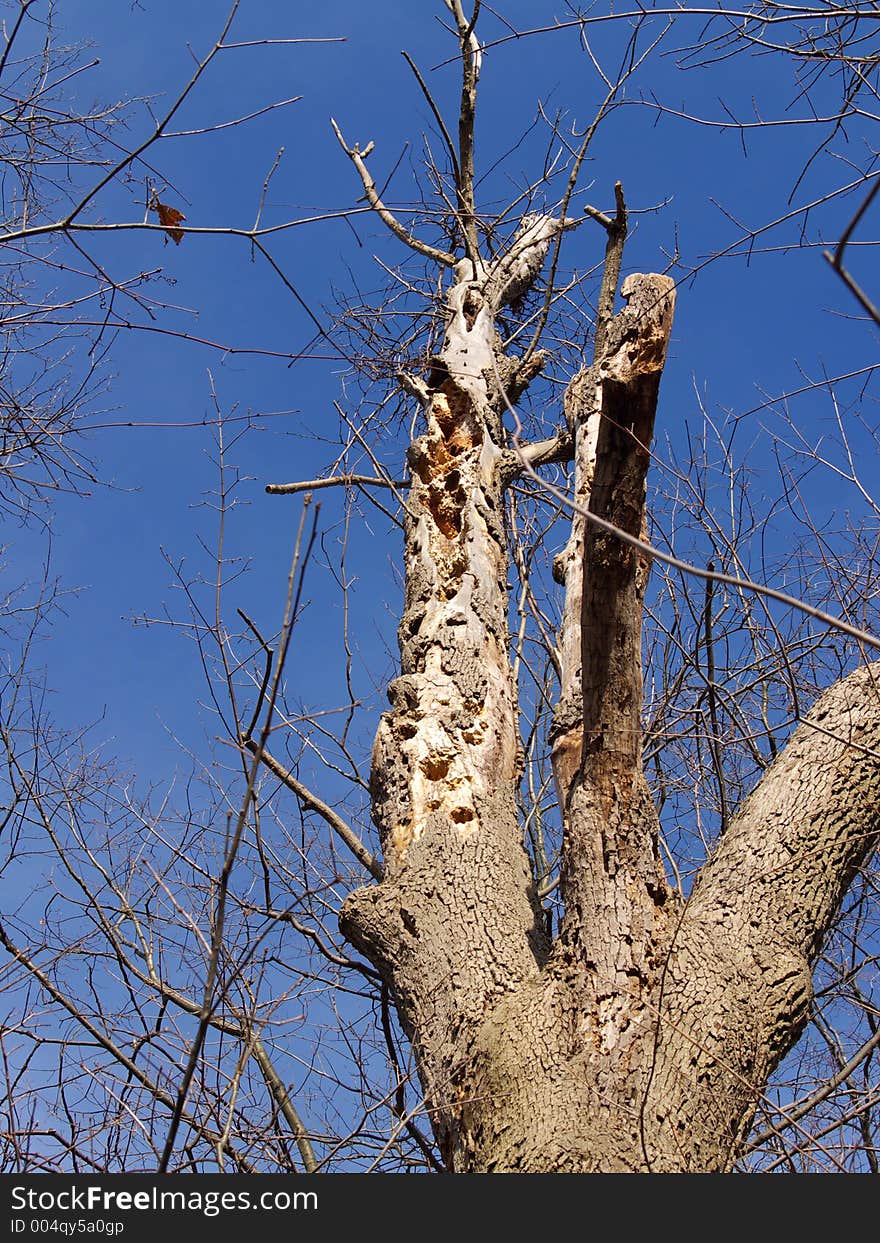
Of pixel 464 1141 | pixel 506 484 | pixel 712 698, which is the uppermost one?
pixel 506 484

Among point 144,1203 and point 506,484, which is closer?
point 144,1203

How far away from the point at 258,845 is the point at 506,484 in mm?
2089

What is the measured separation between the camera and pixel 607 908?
8.85 feet

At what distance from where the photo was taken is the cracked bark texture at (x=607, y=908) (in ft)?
7.81

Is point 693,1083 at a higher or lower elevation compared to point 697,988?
lower

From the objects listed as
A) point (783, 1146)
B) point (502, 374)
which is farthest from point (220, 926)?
point (502, 374)

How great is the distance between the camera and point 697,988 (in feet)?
8.43

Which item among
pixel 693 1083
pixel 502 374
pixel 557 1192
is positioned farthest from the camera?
pixel 502 374

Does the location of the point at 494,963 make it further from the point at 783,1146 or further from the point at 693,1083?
the point at 783,1146

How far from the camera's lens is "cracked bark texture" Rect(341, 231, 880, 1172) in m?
2.38

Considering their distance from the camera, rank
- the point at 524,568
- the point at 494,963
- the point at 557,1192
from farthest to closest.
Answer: the point at 524,568 < the point at 494,963 < the point at 557,1192

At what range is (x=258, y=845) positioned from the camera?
9.75 ft

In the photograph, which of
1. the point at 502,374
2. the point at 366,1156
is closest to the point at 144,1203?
the point at 366,1156

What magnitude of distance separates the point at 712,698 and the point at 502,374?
6.03 feet
